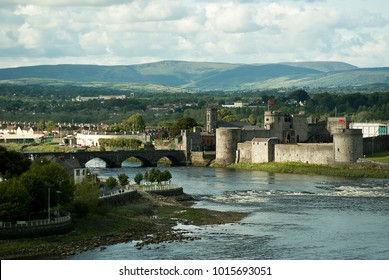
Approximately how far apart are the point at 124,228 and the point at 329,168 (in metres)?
32.8

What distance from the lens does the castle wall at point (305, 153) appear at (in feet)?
239

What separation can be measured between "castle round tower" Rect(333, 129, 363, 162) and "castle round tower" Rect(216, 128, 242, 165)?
10327mm

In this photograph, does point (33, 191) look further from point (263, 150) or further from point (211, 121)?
point (211, 121)

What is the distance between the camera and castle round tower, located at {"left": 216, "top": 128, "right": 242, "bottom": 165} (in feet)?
262

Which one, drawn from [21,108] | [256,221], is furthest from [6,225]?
[21,108]

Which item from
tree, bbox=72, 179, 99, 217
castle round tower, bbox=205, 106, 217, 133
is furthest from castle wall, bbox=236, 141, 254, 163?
tree, bbox=72, 179, 99, 217

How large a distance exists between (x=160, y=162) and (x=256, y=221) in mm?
41480

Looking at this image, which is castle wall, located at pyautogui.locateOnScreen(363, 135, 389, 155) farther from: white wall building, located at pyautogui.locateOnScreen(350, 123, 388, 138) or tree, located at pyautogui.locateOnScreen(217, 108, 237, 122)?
tree, located at pyautogui.locateOnScreen(217, 108, 237, 122)

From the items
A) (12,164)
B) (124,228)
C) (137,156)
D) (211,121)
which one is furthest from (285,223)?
(211,121)

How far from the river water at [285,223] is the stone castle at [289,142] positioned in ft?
19.5

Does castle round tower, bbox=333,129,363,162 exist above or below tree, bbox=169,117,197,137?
below

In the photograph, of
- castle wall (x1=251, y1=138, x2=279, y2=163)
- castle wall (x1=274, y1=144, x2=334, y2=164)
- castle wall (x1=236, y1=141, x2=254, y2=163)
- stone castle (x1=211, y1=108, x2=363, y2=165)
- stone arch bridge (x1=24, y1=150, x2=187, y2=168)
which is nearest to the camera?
stone castle (x1=211, y1=108, x2=363, y2=165)

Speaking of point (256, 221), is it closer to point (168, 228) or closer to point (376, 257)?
point (168, 228)

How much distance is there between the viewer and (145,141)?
99.1 metres
